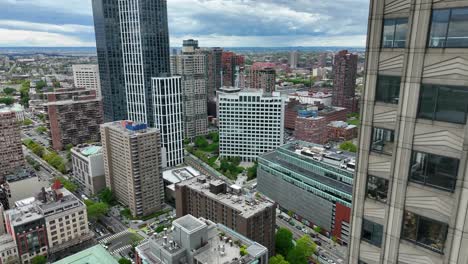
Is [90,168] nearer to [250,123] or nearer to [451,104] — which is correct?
[250,123]

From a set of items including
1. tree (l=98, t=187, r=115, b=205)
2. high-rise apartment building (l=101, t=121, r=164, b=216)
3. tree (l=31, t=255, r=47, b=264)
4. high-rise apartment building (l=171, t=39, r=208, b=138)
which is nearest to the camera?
tree (l=31, t=255, r=47, b=264)

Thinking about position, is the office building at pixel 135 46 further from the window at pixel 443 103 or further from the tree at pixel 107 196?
the window at pixel 443 103

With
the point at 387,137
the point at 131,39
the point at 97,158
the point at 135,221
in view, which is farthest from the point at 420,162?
the point at 131,39

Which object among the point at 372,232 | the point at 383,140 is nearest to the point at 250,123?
A: the point at 372,232

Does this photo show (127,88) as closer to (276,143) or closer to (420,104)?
(276,143)

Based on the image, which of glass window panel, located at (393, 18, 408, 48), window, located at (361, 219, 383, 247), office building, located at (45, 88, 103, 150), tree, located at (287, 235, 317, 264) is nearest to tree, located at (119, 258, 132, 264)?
tree, located at (287, 235, 317, 264)

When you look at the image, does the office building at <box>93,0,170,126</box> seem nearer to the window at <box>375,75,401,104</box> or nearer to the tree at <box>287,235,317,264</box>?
the tree at <box>287,235,317,264</box>
